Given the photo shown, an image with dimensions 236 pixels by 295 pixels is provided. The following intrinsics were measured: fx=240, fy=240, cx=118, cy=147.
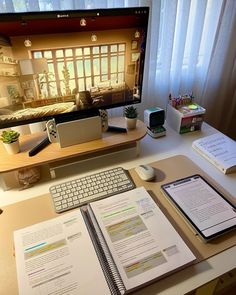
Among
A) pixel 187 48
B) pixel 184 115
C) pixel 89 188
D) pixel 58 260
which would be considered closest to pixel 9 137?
pixel 89 188

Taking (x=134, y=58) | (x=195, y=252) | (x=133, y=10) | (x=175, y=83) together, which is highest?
(x=133, y=10)

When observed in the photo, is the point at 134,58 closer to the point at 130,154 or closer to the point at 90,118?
the point at 90,118

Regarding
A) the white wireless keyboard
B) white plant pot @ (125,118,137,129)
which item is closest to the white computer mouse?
the white wireless keyboard

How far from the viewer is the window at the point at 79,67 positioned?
2.67 ft

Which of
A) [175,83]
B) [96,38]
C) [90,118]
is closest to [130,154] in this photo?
[90,118]

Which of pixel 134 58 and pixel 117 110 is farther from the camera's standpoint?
pixel 117 110

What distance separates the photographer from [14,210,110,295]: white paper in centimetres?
58

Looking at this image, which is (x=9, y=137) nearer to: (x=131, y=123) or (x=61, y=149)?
(x=61, y=149)

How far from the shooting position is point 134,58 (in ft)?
3.04

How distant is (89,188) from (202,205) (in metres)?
0.39

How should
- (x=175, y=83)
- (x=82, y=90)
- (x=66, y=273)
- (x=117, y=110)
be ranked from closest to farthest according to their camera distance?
(x=66, y=273)
(x=82, y=90)
(x=117, y=110)
(x=175, y=83)

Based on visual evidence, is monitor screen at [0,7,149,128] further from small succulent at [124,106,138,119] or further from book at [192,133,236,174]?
book at [192,133,236,174]

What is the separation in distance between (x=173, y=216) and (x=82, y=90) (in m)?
0.55

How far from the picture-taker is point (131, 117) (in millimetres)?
1056
